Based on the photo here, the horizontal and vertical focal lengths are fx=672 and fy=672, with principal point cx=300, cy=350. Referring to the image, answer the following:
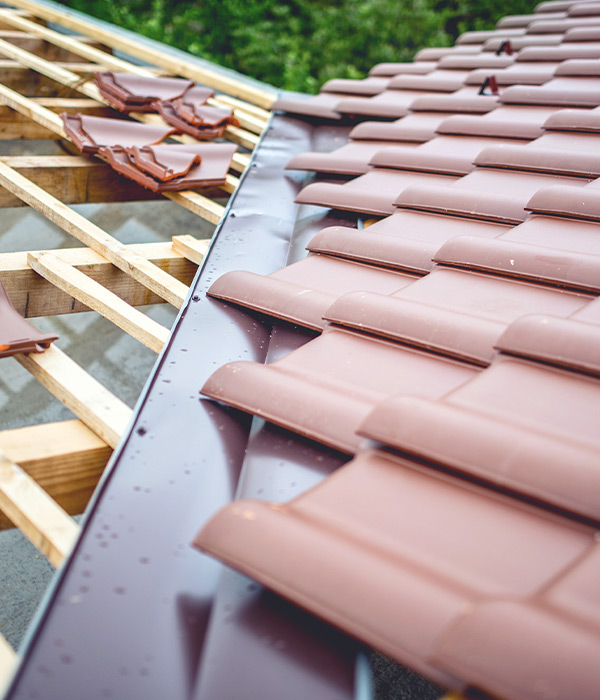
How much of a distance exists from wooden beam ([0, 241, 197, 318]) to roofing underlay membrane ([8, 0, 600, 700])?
322mm

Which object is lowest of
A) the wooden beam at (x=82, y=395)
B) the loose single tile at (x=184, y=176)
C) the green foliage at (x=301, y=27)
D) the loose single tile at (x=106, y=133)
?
the wooden beam at (x=82, y=395)

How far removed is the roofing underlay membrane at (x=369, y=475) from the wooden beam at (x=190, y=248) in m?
0.17

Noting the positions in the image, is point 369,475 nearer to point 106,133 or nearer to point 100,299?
point 100,299

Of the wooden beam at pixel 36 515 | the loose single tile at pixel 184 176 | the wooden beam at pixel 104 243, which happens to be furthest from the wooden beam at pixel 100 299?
the loose single tile at pixel 184 176

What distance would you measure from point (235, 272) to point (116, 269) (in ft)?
2.03

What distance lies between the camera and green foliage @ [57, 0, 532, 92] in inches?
475

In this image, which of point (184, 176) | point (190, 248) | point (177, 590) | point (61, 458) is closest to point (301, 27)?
point (184, 176)

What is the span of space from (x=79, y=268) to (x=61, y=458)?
1.09 metres

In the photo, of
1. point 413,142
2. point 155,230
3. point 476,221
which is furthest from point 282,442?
point 155,230

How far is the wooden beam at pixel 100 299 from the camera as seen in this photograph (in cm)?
201

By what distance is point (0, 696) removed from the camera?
939 mm

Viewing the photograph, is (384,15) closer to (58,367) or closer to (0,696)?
(58,367)

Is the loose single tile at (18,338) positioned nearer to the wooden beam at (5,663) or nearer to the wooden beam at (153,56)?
the wooden beam at (5,663)

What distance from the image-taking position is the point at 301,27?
12695 mm
